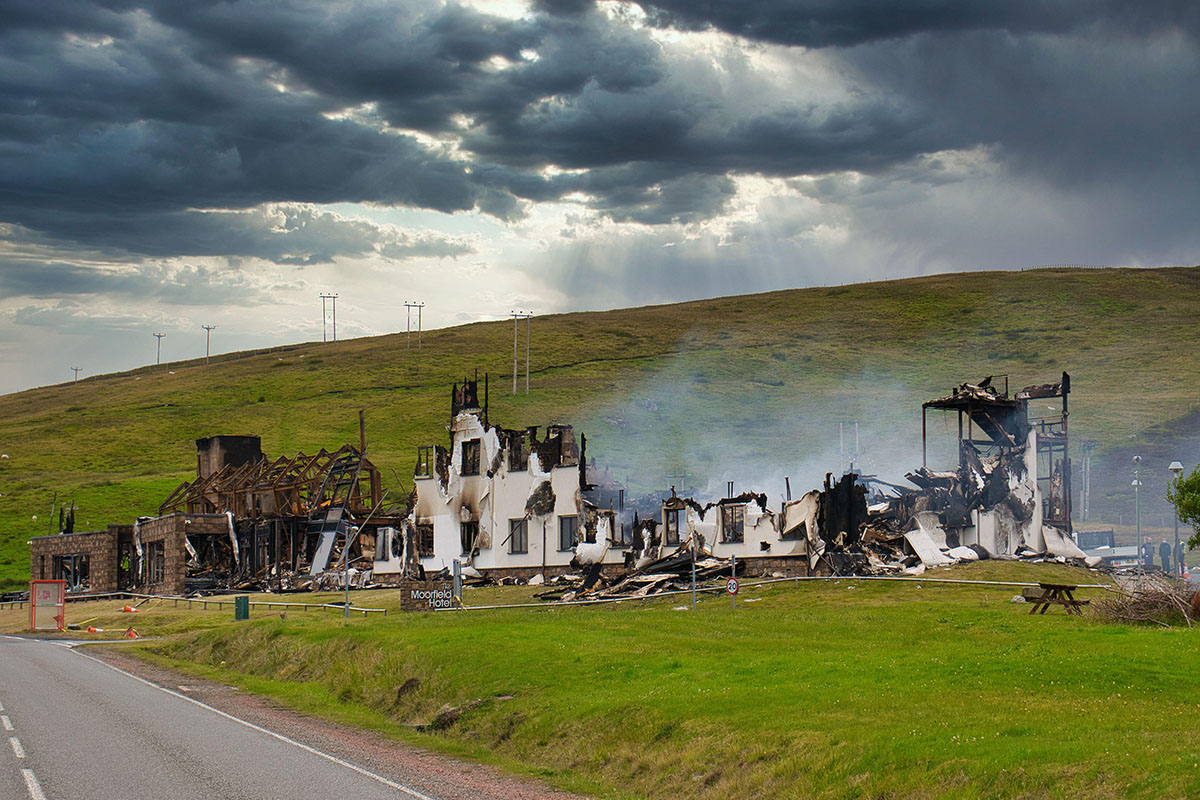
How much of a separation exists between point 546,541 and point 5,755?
3982 cm

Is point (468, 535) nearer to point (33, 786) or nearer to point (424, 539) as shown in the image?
point (424, 539)

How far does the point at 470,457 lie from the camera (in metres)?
62.0

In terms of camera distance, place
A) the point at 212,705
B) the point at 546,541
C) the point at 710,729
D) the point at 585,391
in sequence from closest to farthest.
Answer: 1. the point at 710,729
2. the point at 212,705
3. the point at 546,541
4. the point at 585,391

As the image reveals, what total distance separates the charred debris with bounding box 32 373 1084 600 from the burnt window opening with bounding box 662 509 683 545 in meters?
0.08

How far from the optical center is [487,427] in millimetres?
61375

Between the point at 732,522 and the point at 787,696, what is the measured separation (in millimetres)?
33526

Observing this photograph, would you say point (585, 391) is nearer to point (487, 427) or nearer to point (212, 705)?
point (487, 427)

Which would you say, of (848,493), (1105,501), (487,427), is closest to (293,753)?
(848,493)

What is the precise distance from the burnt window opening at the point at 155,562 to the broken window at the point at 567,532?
3255 centimetres

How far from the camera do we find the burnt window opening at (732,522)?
51312 mm

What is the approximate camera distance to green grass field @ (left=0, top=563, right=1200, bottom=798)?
14.0 metres

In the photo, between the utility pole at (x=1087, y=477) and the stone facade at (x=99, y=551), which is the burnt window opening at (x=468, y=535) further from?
the utility pole at (x=1087, y=477)

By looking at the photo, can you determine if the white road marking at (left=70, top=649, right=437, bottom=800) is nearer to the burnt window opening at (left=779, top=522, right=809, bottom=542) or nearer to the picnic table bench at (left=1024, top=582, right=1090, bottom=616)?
the picnic table bench at (left=1024, top=582, right=1090, bottom=616)

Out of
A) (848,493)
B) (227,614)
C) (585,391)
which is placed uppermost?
(585,391)
